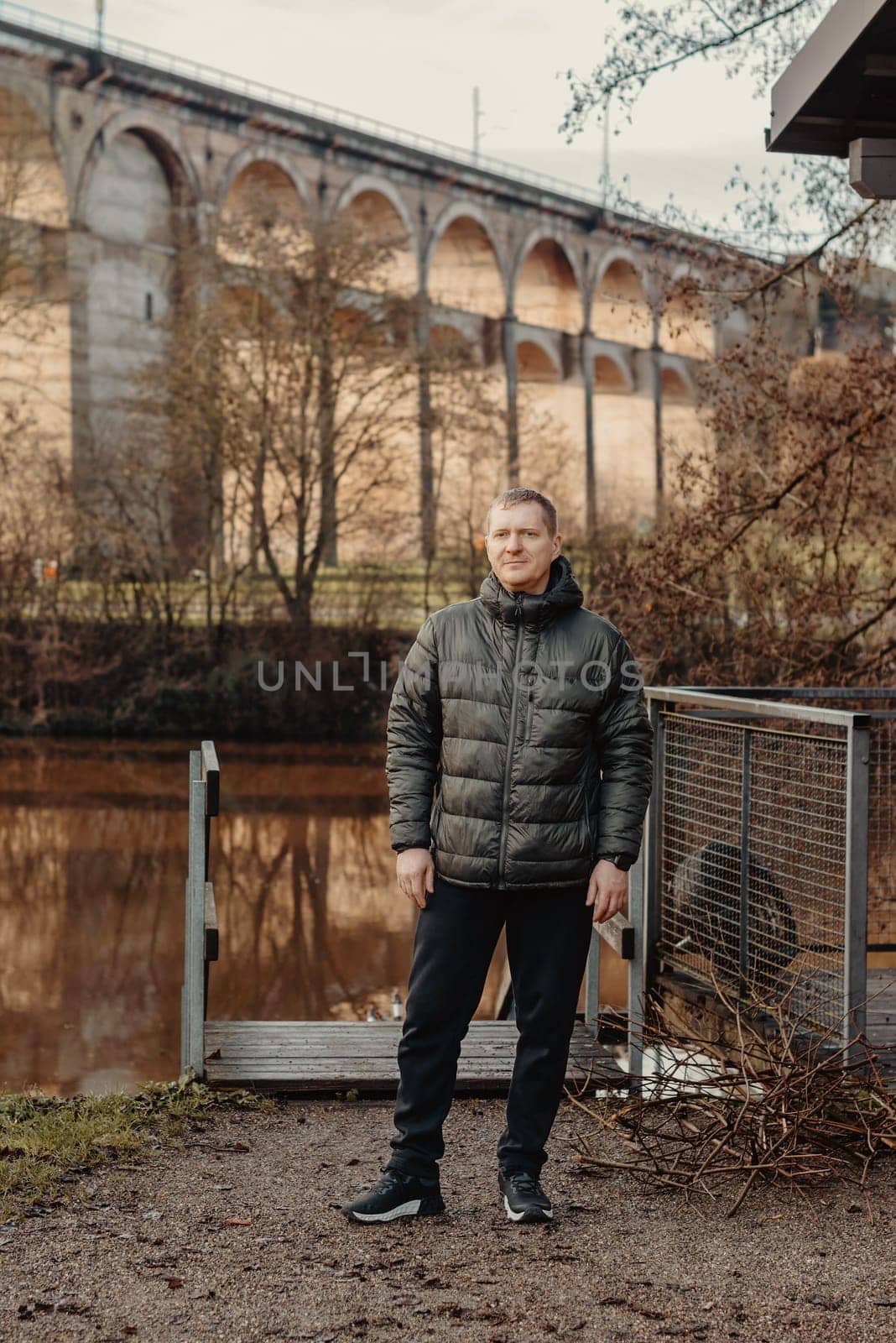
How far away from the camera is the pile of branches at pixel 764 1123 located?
438cm

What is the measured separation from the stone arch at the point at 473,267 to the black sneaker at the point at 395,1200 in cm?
4647

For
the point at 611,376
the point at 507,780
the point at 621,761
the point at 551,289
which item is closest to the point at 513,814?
the point at 507,780

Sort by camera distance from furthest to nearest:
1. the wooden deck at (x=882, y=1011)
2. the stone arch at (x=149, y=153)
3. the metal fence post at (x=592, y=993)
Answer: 1. the stone arch at (x=149, y=153)
2. the metal fence post at (x=592, y=993)
3. the wooden deck at (x=882, y=1011)

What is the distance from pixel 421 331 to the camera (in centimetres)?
2573

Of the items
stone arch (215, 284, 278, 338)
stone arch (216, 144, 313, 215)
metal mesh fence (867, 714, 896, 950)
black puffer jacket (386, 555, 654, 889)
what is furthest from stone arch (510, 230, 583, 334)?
black puffer jacket (386, 555, 654, 889)

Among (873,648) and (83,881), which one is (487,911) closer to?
(873,648)

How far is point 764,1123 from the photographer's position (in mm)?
4469

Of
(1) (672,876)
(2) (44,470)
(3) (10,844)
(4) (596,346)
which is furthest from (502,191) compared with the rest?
(1) (672,876)

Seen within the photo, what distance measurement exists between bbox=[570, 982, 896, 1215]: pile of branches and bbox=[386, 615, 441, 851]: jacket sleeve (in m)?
1.21

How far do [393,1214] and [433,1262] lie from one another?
0.94 feet

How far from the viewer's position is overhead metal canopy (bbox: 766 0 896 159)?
16.0ft

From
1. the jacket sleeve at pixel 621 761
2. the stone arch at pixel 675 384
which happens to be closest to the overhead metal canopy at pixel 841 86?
the jacket sleeve at pixel 621 761

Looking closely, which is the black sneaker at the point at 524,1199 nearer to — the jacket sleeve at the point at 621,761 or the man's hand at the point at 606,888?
the man's hand at the point at 606,888

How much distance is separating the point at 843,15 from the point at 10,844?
1455 cm
